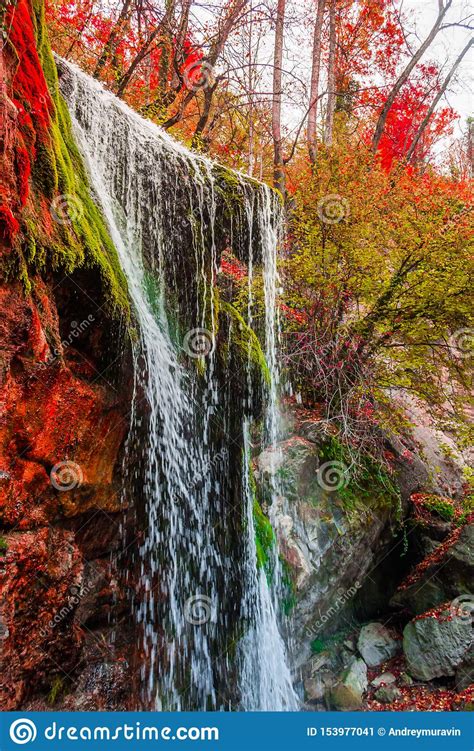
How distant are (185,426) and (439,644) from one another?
4.77 meters

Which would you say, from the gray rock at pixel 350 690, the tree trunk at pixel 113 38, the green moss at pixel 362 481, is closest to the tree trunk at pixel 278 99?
the tree trunk at pixel 113 38

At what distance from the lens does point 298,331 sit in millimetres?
7375

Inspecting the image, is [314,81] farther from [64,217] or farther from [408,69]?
[64,217]

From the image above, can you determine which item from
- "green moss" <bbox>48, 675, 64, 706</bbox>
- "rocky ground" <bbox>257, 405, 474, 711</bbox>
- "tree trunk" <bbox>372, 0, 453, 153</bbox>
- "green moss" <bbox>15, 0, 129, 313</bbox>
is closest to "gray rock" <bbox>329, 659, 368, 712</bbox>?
"rocky ground" <bbox>257, 405, 474, 711</bbox>

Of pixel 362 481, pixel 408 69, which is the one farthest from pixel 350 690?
pixel 408 69

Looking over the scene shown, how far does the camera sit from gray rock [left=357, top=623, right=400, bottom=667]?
19.8 feet

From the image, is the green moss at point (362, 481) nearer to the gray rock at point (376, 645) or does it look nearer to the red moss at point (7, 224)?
the gray rock at point (376, 645)

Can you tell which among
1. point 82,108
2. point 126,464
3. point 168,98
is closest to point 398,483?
point 126,464

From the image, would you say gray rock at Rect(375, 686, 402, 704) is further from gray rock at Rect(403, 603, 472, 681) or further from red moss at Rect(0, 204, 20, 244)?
red moss at Rect(0, 204, 20, 244)

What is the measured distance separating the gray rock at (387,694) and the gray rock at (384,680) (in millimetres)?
90

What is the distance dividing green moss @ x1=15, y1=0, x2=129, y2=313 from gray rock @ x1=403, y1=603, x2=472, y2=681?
234 inches

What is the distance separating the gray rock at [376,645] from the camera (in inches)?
237

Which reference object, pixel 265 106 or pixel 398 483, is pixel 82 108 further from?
pixel 265 106

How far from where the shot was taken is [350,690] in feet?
17.6
